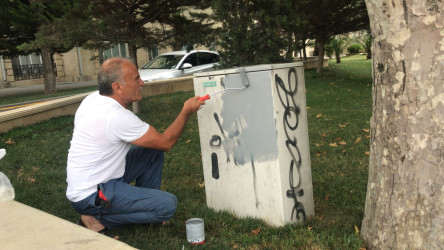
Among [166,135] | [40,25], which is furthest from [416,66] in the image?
[40,25]

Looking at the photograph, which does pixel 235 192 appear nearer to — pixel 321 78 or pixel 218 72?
pixel 218 72

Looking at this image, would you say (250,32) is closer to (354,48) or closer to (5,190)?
(5,190)

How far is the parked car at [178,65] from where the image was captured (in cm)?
Result: 1320

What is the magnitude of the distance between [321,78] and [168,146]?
13.6 m

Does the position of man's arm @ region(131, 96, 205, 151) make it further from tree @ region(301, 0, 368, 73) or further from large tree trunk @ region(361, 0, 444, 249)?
tree @ region(301, 0, 368, 73)

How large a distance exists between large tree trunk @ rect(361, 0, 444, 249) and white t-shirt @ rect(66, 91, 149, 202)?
5.42ft

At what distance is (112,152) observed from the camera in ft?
10.1

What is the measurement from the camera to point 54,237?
249cm

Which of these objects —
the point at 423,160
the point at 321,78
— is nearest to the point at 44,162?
the point at 423,160

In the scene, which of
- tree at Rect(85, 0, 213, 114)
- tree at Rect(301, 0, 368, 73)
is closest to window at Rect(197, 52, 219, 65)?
tree at Rect(301, 0, 368, 73)

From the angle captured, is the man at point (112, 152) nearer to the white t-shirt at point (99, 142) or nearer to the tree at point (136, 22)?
the white t-shirt at point (99, 142)

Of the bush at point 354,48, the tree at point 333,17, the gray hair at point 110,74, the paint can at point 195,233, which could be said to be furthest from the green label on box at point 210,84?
the bush at point 354,48

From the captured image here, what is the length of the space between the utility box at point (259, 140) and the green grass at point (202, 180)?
0.16 metres

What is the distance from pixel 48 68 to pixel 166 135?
47.0 feet
